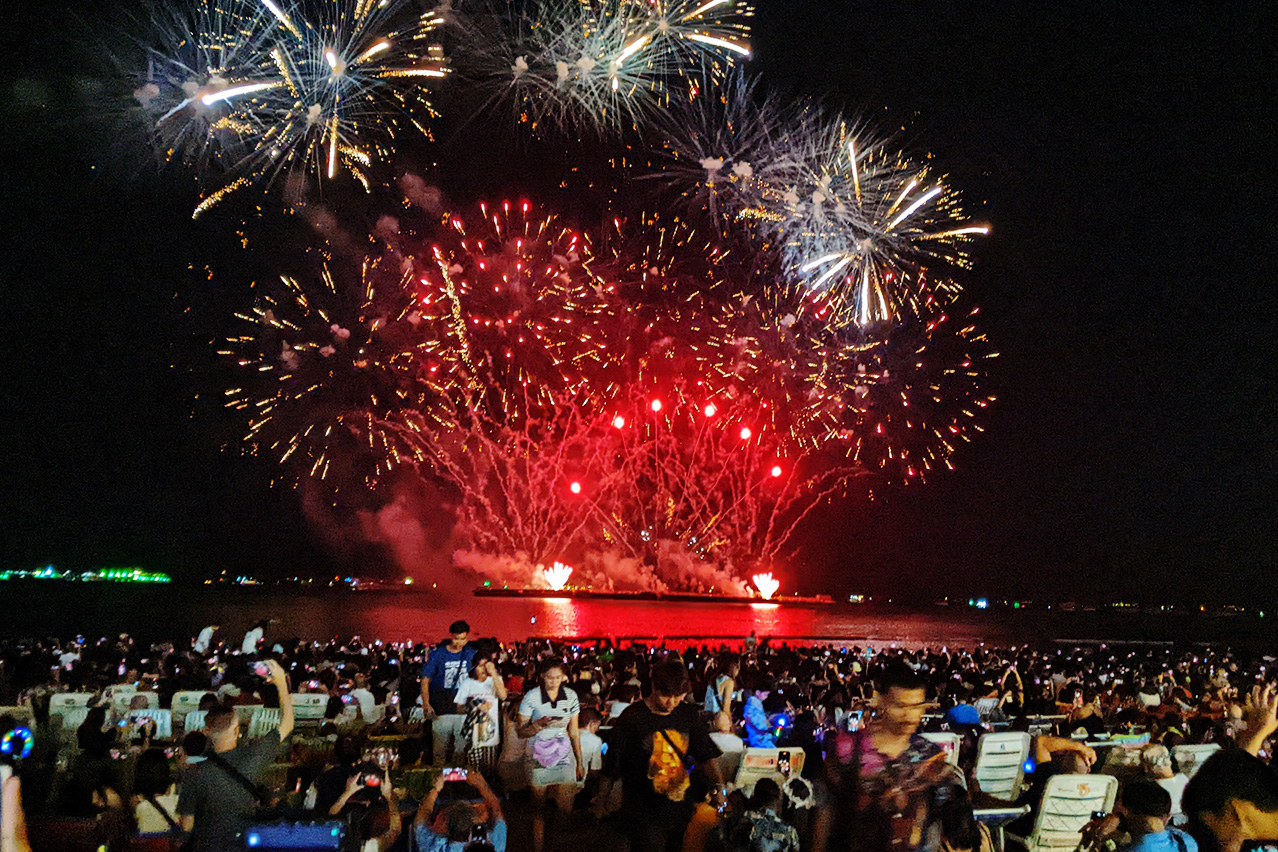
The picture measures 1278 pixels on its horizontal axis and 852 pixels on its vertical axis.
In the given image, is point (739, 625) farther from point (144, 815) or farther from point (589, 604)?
point (144, 815)

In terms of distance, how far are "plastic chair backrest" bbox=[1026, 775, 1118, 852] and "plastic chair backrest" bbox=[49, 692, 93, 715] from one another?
8231mm

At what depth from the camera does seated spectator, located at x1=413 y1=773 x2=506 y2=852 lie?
5203 mm

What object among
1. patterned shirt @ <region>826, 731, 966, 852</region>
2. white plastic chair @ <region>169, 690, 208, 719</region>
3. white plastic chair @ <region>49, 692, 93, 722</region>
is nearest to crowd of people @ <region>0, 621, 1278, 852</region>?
patterned shirt @ <region>826, 731, 966, 852</region>

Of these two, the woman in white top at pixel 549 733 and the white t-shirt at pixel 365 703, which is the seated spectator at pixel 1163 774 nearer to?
the woman in white top at pixel 549 733

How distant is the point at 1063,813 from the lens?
648 cm

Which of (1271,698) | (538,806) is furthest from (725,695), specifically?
(1271,698)

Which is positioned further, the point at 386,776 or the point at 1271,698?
the point at 1271,698

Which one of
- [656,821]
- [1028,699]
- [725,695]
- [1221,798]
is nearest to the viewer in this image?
[1221,798]

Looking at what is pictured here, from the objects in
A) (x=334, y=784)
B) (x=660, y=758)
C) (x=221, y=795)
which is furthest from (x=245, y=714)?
(x=660, y=758)

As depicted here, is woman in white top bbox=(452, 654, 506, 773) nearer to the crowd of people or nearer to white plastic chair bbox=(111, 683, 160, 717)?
the crowd of people

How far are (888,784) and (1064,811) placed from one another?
2960mm

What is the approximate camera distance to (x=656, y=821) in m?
5.19

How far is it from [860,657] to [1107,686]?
5421 millimetres

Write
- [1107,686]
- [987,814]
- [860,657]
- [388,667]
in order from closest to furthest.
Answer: [987,814] → [388,667] → [1107,686] → [860,657]
